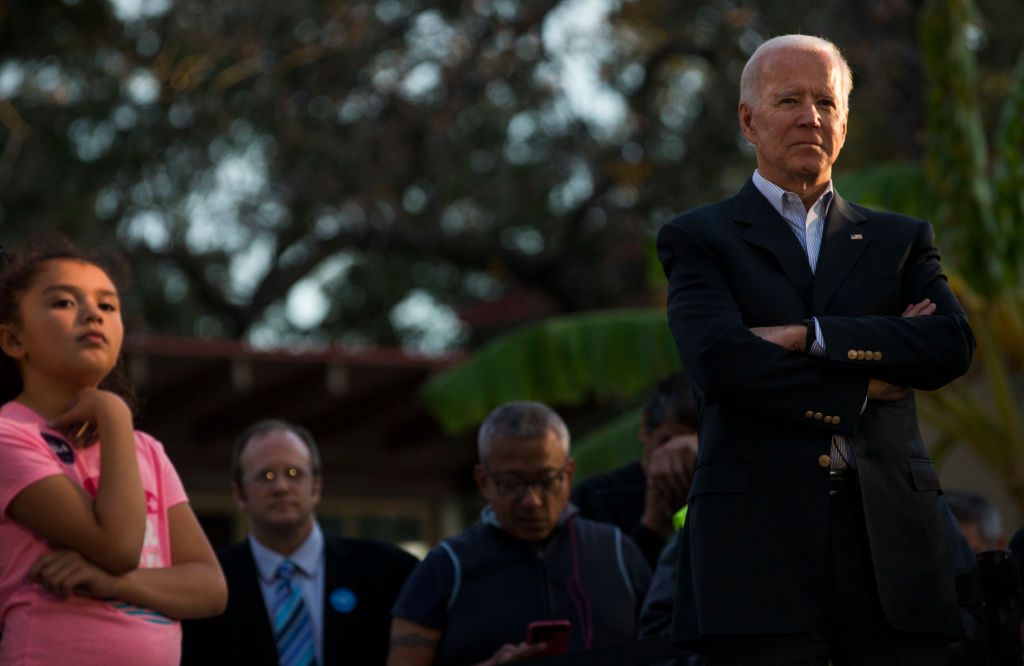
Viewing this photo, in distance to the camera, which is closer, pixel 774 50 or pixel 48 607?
pixel 774 50

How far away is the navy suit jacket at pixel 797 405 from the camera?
122 inches

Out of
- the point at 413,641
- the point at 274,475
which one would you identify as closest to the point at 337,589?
the point at 274,475

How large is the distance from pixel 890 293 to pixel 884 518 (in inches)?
20.3

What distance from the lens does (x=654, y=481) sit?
568cm

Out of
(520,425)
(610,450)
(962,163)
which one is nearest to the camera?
(520,425)

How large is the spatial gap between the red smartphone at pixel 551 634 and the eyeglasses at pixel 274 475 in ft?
5.78

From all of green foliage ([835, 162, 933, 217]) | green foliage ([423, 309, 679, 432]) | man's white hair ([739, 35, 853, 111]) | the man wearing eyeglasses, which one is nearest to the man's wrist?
man's white hair ([739, 35, 853, 111])

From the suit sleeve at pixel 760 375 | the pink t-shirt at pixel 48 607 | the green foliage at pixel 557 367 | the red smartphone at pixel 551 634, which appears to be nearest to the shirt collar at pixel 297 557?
the red smartphone at pixel 551 634

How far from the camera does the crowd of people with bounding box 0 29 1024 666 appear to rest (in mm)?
3102

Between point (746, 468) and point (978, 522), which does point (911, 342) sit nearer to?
point (746, 468)

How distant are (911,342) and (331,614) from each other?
10.9 feet

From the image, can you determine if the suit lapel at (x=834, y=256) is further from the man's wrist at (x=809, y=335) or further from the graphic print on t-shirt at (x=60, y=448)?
the graphic print on t-shirt at (x=60, y=448)

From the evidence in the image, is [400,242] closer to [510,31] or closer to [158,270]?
[510,31]

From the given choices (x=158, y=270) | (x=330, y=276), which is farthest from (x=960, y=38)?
(x=330, y=276)
